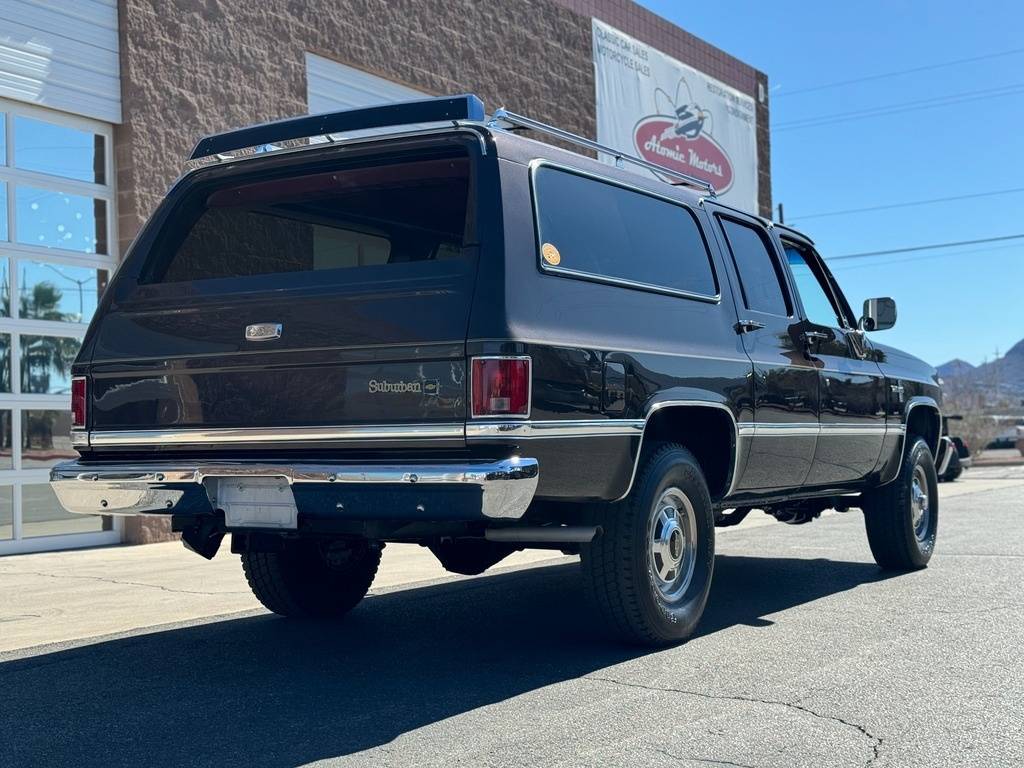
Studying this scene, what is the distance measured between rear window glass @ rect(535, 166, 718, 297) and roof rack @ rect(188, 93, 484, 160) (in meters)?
0.45

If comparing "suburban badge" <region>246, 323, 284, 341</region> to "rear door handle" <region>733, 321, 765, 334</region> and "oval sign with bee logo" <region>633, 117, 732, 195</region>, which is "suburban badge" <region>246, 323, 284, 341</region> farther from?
"oval sign with bee logo" <region>633, 117, 732, 195</region>

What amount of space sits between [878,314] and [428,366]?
4.50 meters

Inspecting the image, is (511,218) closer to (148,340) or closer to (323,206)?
(323,206)

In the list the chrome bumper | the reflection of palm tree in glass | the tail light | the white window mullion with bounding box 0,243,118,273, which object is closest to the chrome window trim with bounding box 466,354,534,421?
the tail light

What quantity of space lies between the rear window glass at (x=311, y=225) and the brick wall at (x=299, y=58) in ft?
19.2

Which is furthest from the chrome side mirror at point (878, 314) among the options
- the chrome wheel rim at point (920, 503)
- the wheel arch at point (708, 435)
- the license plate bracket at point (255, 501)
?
the license plate bracket at point (255, 501)

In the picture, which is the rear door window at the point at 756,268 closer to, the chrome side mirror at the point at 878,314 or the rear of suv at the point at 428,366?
the rear of suv at the point at 428,366

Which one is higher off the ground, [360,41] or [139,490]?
[360,41]

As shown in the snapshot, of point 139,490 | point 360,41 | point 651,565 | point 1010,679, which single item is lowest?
point 1010,679

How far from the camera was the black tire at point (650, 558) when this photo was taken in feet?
17.5

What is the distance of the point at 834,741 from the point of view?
414cm

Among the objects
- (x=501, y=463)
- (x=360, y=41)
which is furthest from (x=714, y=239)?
(x=360, y=41)

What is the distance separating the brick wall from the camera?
11.5m

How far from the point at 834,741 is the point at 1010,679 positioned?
1.31 metres
